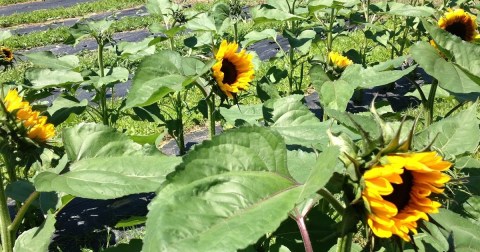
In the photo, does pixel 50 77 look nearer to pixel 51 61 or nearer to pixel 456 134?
pixel 51 61

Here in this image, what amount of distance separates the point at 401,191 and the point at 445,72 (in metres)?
0.70

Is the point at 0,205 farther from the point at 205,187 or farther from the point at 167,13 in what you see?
the point at 167,13

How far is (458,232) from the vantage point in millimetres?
900

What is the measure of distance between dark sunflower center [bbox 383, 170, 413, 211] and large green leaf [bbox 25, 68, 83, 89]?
5.03ft

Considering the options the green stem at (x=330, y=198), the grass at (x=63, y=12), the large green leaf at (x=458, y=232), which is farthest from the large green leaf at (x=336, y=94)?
the grass at (x=63, y=12)

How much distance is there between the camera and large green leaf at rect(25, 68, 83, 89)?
79.4 inches

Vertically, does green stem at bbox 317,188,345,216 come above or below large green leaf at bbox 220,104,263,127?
above

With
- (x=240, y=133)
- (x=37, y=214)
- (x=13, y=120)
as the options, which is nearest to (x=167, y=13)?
(x=37, y=214)

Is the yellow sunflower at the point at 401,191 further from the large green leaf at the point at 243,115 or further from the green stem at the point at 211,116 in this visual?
the green stem at the point at 211,116

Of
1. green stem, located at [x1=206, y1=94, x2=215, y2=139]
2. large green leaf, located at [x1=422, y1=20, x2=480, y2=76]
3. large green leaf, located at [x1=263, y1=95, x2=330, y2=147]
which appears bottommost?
green stem, located at [x1=206, y1=94, x2=215, y2=139]

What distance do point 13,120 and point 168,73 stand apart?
1.33ft

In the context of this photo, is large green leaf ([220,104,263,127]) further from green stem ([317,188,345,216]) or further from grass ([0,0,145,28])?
grass ([0,0,145,28])

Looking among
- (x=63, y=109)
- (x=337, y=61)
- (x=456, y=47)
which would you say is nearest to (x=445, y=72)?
(x=456, y=47)

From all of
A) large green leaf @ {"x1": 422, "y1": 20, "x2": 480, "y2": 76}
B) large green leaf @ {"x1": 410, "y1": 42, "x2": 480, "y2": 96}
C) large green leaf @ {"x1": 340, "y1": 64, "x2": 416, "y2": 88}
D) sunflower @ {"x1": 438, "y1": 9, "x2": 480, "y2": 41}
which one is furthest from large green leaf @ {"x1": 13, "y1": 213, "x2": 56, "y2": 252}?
sunflower @ {"x1": 438, "y1": 9, "x2": 480, "y2": 41}
